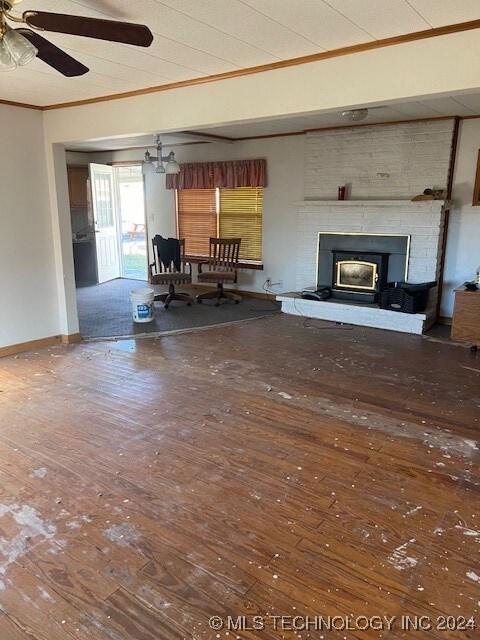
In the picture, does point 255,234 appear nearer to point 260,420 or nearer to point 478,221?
point 478,221

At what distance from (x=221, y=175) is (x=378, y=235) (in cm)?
276

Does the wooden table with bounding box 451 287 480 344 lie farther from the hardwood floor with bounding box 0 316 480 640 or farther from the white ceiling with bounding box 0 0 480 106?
the white ceiling with bounding box 0 0 480 106

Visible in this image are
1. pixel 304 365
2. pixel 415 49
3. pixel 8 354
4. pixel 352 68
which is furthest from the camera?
pixel 8 354

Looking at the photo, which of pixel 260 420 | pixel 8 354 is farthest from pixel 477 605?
pixel 8 354

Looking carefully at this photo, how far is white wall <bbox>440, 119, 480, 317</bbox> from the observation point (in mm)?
5203

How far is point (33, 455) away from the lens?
2.73m

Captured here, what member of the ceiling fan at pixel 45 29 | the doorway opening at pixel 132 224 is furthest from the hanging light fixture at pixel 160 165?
the ceiling fan at pixel 45 29

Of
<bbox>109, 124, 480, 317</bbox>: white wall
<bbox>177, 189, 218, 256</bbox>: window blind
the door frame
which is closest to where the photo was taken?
<bbox>109, 124, 480, 317</bbox>: white wall

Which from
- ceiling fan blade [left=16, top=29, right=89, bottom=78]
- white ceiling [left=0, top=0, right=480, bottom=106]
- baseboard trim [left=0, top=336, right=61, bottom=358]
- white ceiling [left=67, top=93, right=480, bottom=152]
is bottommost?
baseboard trim [left=0, top=336, right=61, bottom=358]

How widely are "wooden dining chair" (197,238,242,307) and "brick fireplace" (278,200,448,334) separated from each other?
0.95m

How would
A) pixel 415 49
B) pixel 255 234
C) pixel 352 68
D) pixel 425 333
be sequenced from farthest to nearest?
pixel 255 234 < pixel 425 333 < pixel 352 68 < pixel 415 49

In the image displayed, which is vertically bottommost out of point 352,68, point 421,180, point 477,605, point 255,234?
point 477,605

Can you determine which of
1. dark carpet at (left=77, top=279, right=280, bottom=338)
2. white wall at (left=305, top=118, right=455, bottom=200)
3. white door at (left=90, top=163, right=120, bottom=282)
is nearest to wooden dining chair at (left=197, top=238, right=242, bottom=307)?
dark carpet at (left=77, top=279, right=280, bottom=338)

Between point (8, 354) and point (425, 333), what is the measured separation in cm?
447
